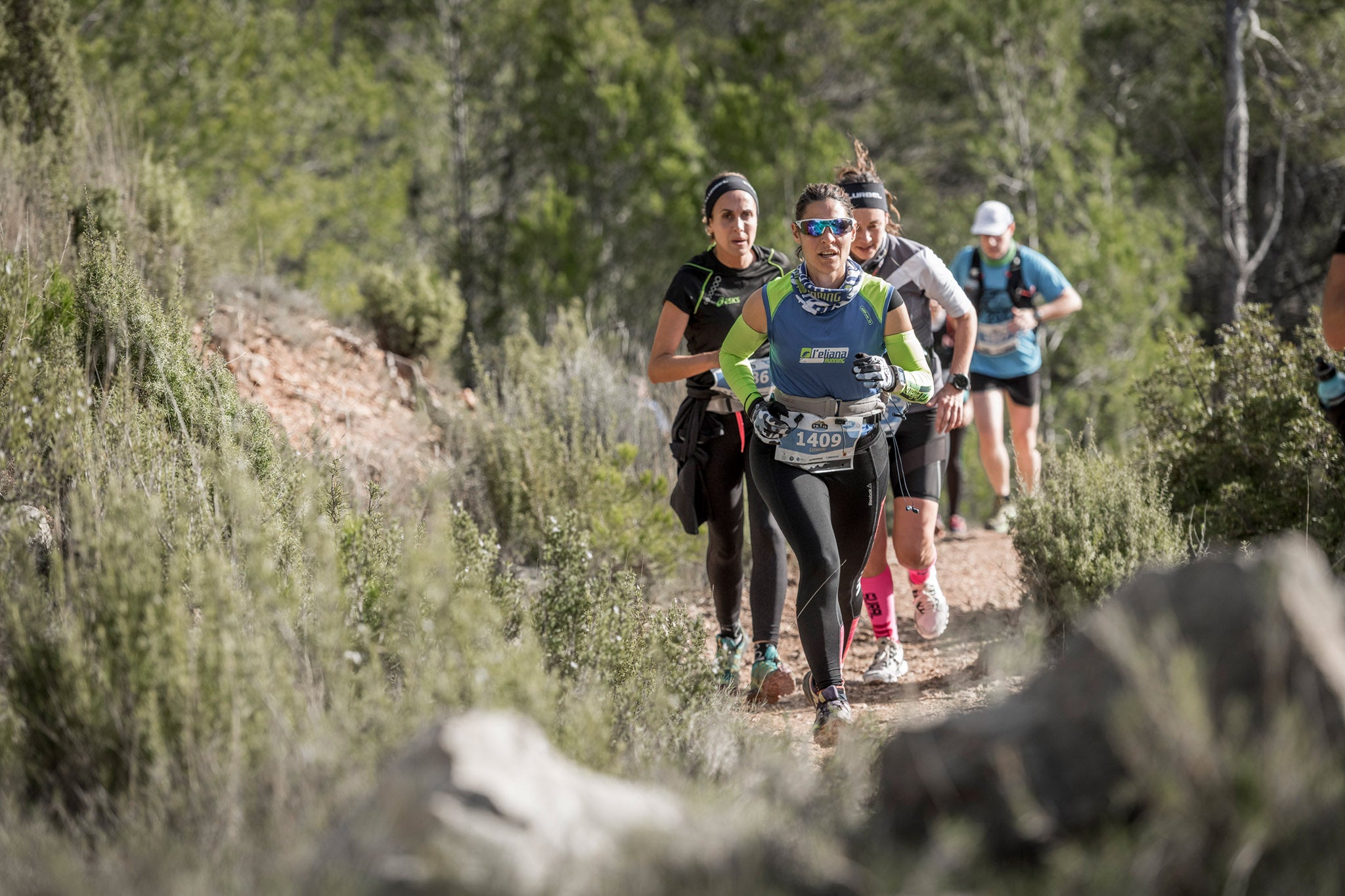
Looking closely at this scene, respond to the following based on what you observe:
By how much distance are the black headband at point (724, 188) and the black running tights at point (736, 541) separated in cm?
81

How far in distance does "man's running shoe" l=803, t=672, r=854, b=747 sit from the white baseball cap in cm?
340

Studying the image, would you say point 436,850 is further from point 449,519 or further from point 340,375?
point 340,375

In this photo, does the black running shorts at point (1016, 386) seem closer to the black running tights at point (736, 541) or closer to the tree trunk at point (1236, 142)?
the black running tights at point (736, 541)

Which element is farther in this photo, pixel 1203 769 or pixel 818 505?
pixel 818 505

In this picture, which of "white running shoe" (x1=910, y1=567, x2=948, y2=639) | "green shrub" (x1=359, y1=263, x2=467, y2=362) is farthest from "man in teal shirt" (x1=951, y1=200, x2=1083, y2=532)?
"green shrub" (x1=359, y1=263, x2=467, y2=362)

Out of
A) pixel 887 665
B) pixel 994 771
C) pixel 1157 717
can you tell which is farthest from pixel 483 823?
pixel 887 665

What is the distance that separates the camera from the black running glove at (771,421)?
11.7 feet

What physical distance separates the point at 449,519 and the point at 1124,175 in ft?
46.1

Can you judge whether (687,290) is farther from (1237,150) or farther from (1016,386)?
(1237,150)

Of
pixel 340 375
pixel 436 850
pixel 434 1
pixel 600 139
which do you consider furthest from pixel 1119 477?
pixel 434 1

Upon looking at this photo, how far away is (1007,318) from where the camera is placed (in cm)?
622

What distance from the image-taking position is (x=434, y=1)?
54.0 feet

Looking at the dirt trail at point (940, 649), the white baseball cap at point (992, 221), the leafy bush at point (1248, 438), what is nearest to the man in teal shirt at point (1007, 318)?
the white baseball cap at point (992, 221)

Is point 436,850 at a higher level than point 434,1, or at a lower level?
lower
